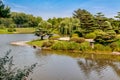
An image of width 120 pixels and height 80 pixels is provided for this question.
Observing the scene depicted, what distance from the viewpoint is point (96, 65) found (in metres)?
23.7

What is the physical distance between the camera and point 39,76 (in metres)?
17.9

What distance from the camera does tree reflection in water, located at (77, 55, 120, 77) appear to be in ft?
68.9

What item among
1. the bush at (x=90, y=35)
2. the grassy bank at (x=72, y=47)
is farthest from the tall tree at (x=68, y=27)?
the grassy bank at (x=72, y=47)

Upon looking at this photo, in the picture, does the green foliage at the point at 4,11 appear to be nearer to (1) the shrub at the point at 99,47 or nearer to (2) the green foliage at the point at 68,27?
(1) the shrub at the point at 99,47

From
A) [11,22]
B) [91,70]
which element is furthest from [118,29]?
[11,22]

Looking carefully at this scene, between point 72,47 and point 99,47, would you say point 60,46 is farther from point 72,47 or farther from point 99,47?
point 99,47

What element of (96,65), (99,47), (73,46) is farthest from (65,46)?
(96,65)

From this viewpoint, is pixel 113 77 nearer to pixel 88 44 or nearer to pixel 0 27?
pixel 88 44

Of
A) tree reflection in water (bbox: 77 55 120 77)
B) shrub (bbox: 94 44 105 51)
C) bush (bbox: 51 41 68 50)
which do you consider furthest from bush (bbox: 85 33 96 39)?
tree reflection in water (bbox: 77 55 120 77)

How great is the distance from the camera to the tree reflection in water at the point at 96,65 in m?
21.0

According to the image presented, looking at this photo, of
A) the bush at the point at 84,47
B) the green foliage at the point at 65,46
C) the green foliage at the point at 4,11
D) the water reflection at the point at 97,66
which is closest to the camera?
the green foliage at the point at 4,11

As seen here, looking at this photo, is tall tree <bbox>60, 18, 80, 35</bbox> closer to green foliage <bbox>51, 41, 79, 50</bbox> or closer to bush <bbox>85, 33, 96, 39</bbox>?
bush <bbox>85, 33, 96, 39</bbox>

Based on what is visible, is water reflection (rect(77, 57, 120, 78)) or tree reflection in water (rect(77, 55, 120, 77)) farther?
tree reflection in water (rect(77, 55, 120, 77))

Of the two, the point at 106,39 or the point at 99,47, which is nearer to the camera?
the point at 99,47
